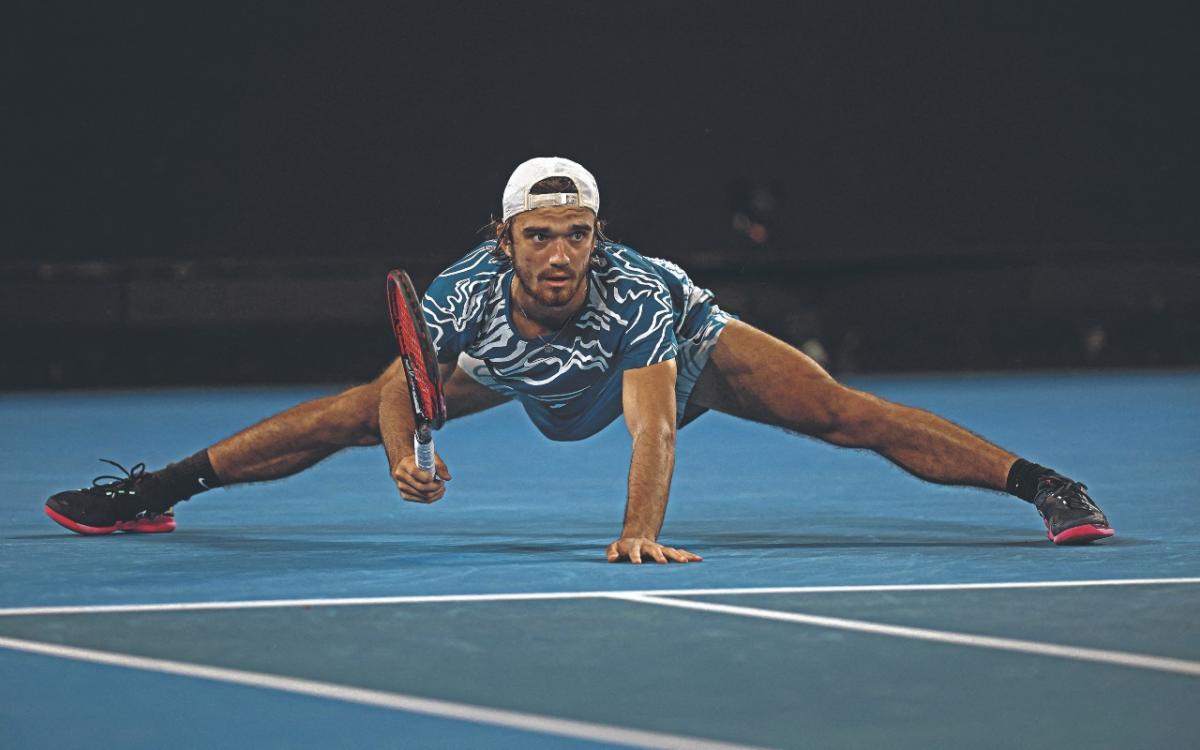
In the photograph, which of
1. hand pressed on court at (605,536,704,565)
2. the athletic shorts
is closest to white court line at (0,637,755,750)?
hand pressed on court at (605,536,704,565)

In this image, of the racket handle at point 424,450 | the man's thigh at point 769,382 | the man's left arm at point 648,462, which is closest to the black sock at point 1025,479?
the man's thigh at point 769,382

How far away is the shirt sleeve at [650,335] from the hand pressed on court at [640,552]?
51 centimetres

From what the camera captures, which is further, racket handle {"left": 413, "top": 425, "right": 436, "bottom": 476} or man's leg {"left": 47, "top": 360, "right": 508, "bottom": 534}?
man's leg {"left": 47, "top": 360, "right": 508, "bottom": 534}

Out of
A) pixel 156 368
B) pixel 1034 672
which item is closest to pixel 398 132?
pixel 156 368

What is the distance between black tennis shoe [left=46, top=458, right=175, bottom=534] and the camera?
6.45 metres

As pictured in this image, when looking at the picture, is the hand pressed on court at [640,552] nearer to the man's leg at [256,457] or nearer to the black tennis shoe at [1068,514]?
the man's leg at [256,457]

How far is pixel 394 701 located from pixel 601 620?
37.7 inches

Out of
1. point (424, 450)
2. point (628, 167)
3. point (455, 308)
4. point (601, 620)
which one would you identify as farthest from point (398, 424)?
point (628, 167)

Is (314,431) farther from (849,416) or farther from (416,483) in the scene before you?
(849,416)

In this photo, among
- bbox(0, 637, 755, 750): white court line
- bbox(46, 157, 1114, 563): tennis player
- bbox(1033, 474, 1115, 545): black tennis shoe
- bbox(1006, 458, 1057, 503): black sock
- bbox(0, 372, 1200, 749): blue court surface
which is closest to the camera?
bbox(0, 637, 755, 750): white court line

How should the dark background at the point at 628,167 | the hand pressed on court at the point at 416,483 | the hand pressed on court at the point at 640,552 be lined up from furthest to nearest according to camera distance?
the dark background at the point at 628,167
the hand pressed on court at the point at 640,552
the hand pressed on court at the point at 416,483

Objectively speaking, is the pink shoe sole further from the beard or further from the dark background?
the dark background

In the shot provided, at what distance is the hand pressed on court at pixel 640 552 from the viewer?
5.49 meters

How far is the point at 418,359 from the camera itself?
A: 5.45 meters
